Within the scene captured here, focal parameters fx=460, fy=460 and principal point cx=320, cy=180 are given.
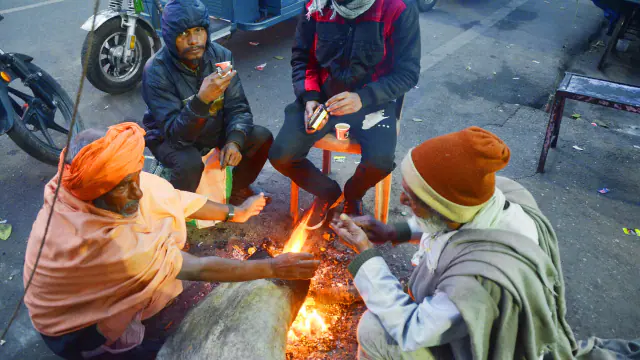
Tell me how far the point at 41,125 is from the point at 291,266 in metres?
3.47

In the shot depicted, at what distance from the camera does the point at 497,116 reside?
5.74m

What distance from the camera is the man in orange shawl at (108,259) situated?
207 cm

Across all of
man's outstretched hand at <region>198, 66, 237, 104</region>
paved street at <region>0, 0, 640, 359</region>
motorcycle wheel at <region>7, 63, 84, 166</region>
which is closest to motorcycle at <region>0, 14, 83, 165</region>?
motorcycle wheel at <region>7, 63, 84, 166</region>

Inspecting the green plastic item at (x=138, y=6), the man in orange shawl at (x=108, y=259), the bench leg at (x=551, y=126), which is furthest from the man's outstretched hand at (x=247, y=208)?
the green plastic item at (x=138, y=6)

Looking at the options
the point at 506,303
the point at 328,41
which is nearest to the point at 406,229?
the point at 506,303

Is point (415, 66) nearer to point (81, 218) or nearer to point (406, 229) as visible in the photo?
point (406, 229)

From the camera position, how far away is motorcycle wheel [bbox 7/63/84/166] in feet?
13.8

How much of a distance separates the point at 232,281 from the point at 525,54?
6889 mm

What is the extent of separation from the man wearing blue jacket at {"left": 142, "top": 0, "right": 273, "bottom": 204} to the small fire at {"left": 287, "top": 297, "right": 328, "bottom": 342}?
1.30 metres

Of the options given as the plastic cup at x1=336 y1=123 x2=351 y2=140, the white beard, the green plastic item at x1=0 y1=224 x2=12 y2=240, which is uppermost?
the white beard

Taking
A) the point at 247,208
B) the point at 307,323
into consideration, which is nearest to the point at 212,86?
the point at 247,208

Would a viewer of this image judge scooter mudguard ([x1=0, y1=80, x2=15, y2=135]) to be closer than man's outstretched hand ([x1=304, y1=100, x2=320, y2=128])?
No

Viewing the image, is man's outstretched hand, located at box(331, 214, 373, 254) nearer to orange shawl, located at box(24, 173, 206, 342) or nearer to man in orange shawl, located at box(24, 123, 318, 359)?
man in orange shawl, located at box(24, 123, 318, 359)

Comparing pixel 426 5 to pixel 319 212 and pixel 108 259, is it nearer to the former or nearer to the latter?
pixel 319 212
